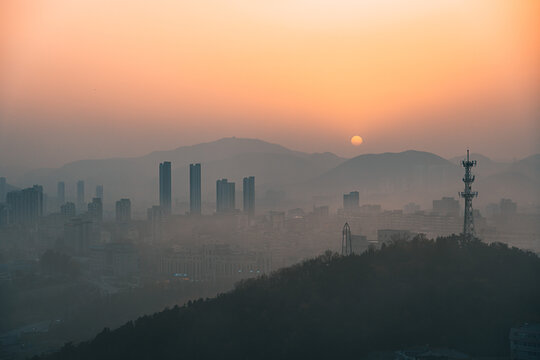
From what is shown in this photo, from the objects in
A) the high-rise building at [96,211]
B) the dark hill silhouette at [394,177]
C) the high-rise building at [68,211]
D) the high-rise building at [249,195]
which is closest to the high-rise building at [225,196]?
the high-rise building at [249,195]

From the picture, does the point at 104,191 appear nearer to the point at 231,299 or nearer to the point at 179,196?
the point at 179,196

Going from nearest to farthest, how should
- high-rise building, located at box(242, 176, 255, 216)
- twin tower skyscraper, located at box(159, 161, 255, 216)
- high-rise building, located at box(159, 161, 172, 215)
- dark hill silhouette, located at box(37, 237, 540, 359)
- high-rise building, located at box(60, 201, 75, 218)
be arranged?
dark hill silhouette, located at box(37, 237, 540, 359), high-rise building, located at box(60, 201, 75, 218), high-rise building, located at box(242, 176, 255, 216), twin tower skyscraper, located at box(159, 161, 255, 216), high-rise building, located at box(159, 161, 172, 215)

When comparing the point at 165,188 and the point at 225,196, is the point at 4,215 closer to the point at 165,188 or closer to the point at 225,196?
the point at 165,188

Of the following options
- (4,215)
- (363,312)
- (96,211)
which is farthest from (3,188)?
(363,312)

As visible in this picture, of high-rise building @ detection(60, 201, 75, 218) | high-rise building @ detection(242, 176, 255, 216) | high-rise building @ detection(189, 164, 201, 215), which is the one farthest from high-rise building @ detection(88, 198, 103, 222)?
high-rise building @ detection(242, 176, 255, 216)

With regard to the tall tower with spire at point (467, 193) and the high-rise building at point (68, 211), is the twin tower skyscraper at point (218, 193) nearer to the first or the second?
the high-rise building at point (68, 211)

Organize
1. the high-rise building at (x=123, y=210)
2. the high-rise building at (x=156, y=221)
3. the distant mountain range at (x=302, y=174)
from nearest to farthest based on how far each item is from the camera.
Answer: the high-rise building at (x=156, y=221) → the distant mountain range at (x=302, y=174) → the high-rise building at (x=123, y=210)

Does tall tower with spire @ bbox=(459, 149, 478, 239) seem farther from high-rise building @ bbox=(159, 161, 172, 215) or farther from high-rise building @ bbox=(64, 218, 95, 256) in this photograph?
high-rise building @ bbox=(159, 161, 172, 215)
